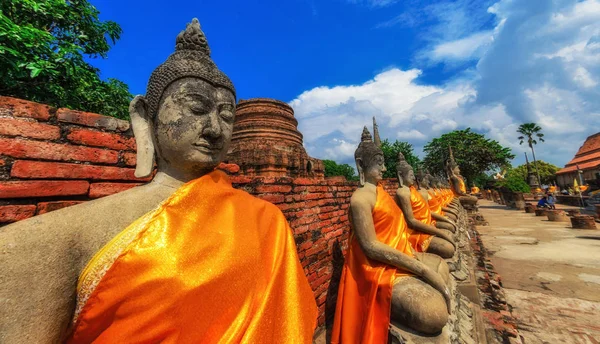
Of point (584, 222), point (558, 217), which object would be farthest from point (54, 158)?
point (558, 217)

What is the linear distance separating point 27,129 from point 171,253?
3.92 ft

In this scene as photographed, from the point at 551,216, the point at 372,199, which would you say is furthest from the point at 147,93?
the point at 551,216

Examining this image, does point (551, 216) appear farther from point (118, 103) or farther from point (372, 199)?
point (118, 103)

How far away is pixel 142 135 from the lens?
4.03 feet

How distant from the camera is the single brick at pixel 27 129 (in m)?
1.31

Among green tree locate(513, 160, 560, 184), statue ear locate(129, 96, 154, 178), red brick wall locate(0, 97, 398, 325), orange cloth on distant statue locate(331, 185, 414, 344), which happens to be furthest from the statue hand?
green tree locate(513, 160, 560, 184)

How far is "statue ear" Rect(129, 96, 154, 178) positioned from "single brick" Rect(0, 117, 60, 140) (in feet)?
2.07

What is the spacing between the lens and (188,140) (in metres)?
1.14

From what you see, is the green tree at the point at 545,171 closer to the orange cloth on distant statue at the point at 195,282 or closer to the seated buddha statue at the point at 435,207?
the seated buddha statue at the point at 435,207

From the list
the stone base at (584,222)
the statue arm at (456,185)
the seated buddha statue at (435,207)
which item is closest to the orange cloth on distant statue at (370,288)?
the seated buddha statue at (435,207)

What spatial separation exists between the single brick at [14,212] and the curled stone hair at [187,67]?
32.7 inches

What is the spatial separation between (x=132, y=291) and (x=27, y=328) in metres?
0.24

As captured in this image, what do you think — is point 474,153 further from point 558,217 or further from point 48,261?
point 48,261

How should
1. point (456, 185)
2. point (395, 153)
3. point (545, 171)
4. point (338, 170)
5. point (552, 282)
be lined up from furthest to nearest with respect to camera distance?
1. point (545, 171)
2. point (338, 170)
3. point (395, 153)
4. point (456, 185)
5. point (552, 282)
